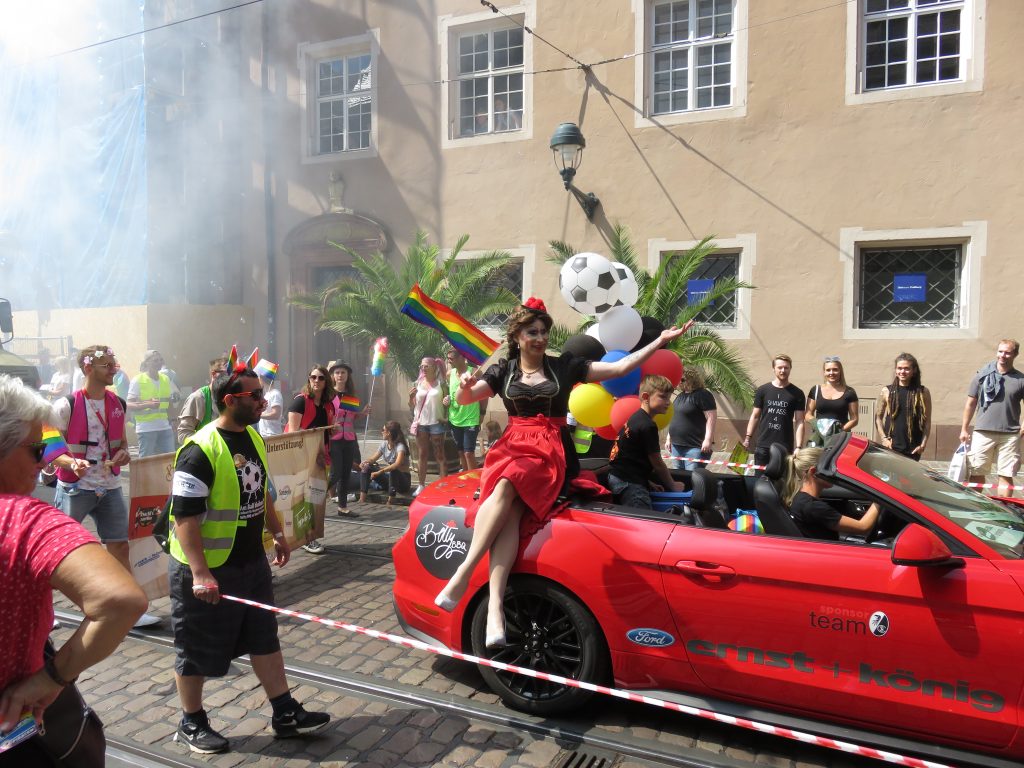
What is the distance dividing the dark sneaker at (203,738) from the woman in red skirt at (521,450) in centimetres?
111

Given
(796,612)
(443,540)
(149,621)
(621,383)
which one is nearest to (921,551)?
(796,612)

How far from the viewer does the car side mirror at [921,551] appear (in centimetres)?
279

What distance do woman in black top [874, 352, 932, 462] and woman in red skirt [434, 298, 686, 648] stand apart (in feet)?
14.0

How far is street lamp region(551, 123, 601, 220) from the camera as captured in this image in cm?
1195

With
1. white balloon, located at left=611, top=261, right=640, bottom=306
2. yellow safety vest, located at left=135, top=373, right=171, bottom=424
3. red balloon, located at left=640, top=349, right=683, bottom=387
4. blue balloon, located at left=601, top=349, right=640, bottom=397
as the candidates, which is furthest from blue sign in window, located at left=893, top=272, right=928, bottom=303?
yellow safety vest, located at left=135, top=373, right=171, bottom=424

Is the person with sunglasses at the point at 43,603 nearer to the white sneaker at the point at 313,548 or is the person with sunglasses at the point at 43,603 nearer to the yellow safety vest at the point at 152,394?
the white sneaker at the point at 313,548

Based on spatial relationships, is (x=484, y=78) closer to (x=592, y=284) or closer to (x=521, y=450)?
(x=592, y=284)

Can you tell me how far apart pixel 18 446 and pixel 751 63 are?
11.8m

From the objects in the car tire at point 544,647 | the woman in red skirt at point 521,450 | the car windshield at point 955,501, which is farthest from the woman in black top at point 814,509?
the car tire at point 544,647

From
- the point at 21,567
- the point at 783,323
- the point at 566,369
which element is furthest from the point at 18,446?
the point at 783,323

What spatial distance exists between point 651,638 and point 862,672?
846 millimetres

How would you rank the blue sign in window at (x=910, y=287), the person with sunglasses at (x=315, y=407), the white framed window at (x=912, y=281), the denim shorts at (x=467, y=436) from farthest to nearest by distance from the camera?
the blue sign in window at (x=910, y=287) < the white framed window at (x=912, y=281) < the denim shorts at (x=467, y=436) < the person with sunglasses at (x=315, y=407)

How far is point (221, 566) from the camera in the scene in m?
3.29

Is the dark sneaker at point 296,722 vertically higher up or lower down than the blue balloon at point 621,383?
lower down
